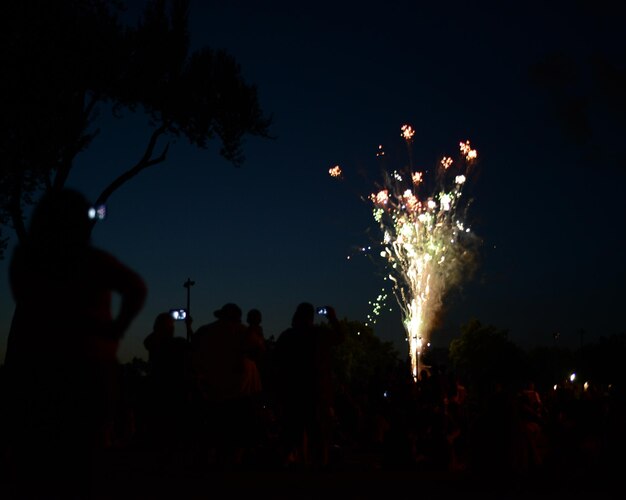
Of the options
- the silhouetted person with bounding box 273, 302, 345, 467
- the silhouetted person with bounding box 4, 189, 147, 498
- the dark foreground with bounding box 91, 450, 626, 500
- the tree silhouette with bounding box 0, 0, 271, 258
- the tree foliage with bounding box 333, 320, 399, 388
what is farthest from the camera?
the tree foliage with bounding box 333, 320, 399, 388

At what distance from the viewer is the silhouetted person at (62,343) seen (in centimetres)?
388

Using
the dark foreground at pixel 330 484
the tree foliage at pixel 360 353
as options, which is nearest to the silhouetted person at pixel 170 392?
the dark foreground at pixel 330 484

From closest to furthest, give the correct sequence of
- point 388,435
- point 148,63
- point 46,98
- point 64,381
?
1. point 64,381
2. point 388,435
3. point 46,98
4. point 148,63

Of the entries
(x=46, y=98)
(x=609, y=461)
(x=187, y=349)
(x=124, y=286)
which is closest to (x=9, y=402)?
(x=124, y=286)

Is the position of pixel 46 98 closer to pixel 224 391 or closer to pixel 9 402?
pixel 224 391

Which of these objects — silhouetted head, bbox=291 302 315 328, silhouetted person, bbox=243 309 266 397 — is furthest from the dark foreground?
silhouetted head, bbox=291 302 315 328

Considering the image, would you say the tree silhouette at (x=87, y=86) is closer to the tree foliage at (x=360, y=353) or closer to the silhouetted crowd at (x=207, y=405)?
the silhouetted crowd at (x=207, y=405)

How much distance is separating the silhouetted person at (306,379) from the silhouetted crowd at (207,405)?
0.01 m

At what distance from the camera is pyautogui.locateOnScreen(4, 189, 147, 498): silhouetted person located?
3883 mm

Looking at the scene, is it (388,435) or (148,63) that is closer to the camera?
(388,435)

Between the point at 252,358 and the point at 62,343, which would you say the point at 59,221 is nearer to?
the point at 62,343

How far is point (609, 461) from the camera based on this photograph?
1034 centimetres

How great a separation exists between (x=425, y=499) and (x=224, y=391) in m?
2.85

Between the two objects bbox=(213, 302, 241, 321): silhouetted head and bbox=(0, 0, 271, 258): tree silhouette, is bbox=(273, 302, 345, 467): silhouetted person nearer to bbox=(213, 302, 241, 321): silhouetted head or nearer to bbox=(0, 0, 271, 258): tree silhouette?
bbox=(213, 302, 241, 321): silhouetted head
